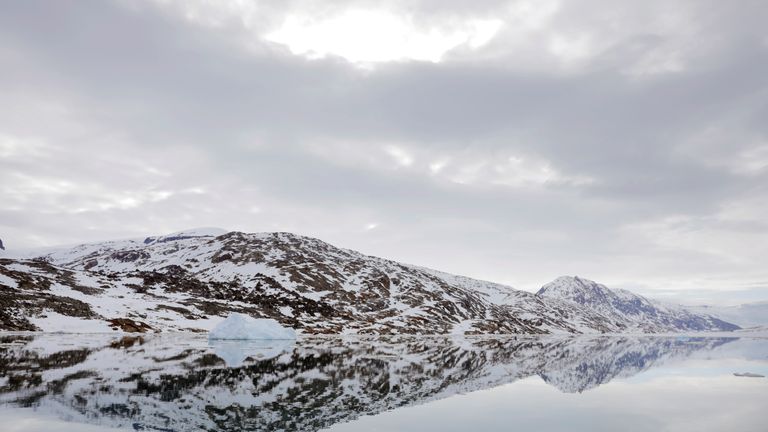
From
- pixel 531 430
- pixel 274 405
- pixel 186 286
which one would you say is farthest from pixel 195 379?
pixel 186 286

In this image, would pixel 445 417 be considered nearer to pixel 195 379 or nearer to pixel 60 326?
pixel 195 379

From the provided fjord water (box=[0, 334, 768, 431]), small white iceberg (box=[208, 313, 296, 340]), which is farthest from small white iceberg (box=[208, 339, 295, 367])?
small white iceberg (box=[208, 313, 296, 340])

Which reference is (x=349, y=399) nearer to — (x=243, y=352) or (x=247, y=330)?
(x=243, y=352)

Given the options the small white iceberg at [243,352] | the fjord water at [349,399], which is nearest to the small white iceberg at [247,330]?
the small white iceberg at [243,352]

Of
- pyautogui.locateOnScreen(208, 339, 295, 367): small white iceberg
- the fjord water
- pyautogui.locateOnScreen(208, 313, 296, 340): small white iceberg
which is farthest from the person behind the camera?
pyautogui.locateOnScreen(208, 313, 296, 340): small white iceberg

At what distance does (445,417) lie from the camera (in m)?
22.8

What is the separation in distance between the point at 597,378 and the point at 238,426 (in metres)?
34.9

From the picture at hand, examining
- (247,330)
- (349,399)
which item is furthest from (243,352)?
(247,330)

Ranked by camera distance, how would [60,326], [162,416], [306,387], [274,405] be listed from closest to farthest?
[162,416]
[274,405]
[306,387]
[60,326]

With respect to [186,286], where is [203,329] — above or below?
below

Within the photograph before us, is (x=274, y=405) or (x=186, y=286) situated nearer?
(x=274, y=405)

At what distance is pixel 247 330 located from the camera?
4796 inches

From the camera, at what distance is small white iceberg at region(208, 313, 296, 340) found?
118 m

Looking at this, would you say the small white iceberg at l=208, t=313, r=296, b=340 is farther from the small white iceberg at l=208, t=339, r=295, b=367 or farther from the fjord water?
the fjord water
